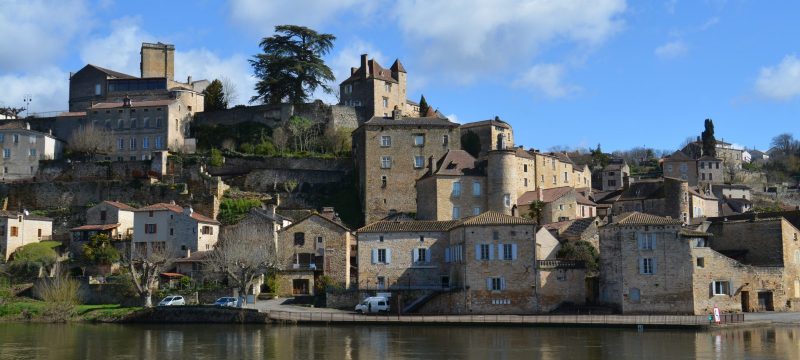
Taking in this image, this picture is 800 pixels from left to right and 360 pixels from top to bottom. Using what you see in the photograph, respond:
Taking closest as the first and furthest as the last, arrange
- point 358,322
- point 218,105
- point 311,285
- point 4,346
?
1. point 4,346
2. point 358,322
3. point 311,285
4. point 218,105

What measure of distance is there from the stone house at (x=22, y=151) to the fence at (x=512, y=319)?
40.8m

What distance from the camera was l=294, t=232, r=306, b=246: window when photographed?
63938mm

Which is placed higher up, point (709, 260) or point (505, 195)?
point (505, 195)

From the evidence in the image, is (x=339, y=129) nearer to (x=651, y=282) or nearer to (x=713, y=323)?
(x=651, y=282)

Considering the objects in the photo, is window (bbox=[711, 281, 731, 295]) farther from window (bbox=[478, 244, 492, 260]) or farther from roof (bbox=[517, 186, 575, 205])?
roof (bbox=[517, 186, 575, 205])

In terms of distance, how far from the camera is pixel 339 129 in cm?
8712

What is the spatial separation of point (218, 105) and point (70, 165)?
671 inches

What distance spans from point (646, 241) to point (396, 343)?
57.3 feet

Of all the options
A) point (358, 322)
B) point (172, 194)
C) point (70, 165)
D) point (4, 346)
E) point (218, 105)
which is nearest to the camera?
point (4, 346)

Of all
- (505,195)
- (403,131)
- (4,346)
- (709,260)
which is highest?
(403,131)

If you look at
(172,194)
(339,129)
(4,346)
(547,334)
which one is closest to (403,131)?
(339,129)

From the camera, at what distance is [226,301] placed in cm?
5866

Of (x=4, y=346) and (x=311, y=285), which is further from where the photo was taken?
(x=311, y=285)

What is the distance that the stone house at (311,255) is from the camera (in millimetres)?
62438
